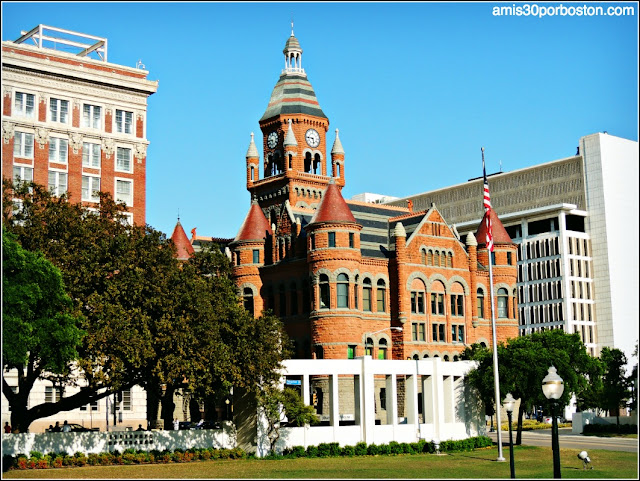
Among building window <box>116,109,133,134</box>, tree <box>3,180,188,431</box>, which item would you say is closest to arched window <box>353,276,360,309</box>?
building window <box>116,109,133,134</box>

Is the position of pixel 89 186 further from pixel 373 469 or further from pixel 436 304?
pixel 373 469

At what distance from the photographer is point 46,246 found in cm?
4594

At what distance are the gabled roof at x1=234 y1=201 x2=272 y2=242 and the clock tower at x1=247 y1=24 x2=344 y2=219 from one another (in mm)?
9721

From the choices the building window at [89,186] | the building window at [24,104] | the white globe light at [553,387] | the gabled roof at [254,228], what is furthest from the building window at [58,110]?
the white globe light at [553,387]

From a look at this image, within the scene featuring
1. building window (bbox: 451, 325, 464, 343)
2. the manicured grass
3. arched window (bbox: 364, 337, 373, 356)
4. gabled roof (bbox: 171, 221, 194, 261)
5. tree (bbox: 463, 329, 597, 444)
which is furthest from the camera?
gabled roof (bbox: 171, 221, 194, 261)

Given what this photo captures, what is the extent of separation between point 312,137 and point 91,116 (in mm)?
29134

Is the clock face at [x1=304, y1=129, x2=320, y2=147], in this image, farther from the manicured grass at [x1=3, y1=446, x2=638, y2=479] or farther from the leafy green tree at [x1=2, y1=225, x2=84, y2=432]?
the leafy green tree at [x1=2, y1=225, x2=84, y2=432]

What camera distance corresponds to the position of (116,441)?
1886 inches

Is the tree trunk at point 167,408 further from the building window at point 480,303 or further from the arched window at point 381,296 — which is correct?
the building window at point 480,303

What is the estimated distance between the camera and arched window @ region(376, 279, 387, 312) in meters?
85.6

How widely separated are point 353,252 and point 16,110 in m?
30.9

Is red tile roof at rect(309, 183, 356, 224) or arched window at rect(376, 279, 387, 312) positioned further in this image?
arched window at rect(376, 279, 387, 312)

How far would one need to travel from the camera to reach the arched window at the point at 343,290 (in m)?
81.1

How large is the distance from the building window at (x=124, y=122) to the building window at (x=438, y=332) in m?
33.1
